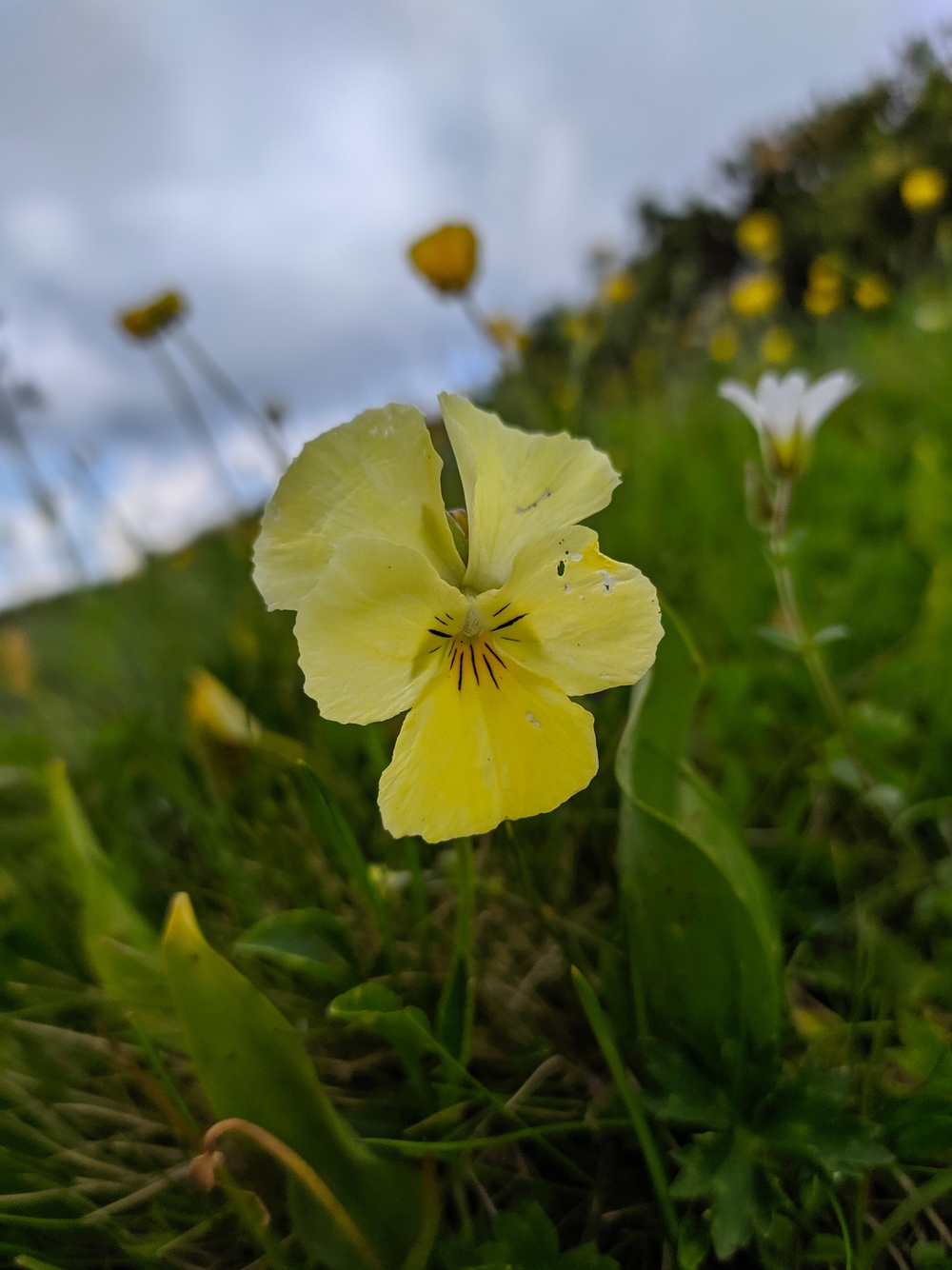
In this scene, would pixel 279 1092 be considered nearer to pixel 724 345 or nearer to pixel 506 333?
pixel 506 333

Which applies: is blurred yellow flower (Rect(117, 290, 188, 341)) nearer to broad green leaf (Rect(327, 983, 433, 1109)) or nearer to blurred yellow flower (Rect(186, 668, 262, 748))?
blurred yellow flower (Rect(186, 668, 262, 748))

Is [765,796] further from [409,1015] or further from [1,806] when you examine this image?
[1,806]

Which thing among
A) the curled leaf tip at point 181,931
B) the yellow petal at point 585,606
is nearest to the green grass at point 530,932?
the curled leaf tip at point 181,931

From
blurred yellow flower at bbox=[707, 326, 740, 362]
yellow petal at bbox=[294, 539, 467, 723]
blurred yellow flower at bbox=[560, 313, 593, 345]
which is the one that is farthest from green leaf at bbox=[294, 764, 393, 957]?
blurred yellow flower at bbox=[707, 326, 740, 362]

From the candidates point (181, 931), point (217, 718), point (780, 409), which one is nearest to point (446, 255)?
point (780, 409)

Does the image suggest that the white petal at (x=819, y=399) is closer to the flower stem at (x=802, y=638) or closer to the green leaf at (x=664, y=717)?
the flower stem at (x=802, y=638)
